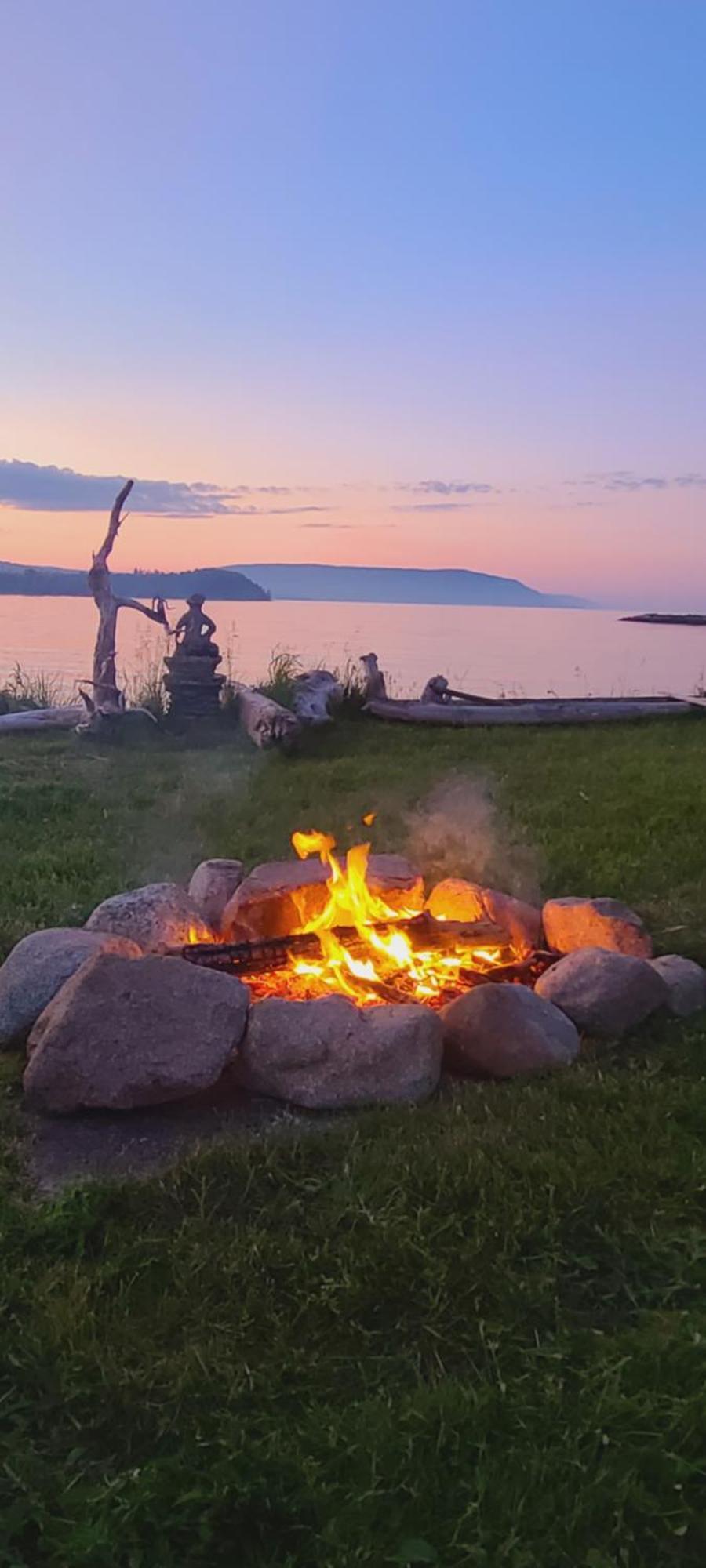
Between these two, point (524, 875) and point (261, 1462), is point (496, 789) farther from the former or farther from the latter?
point (261, 1462)

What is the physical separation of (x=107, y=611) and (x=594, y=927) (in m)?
10.1

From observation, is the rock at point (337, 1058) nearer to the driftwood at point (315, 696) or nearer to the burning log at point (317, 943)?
the burning log at point (317, 943)

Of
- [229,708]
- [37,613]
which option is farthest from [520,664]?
[37,613]

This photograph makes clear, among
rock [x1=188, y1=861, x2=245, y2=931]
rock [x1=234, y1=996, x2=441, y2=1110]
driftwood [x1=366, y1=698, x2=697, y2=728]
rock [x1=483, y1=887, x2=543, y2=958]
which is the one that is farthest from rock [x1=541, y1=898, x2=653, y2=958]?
driftwood [x1=366, y1=698, x2=697, y2=728]

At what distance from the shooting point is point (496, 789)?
9.33 m

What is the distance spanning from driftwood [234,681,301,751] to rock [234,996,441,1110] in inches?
308

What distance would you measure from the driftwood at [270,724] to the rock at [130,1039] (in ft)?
25.8

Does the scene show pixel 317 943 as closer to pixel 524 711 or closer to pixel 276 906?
pixel 276 906

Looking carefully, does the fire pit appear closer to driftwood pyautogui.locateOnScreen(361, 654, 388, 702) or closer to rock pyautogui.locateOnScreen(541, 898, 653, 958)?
rock pyautogui.locateOnScreen(541, 898, 653, 958)

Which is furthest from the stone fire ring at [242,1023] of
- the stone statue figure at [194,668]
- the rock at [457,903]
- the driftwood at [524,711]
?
the stone statue figure at [194,668]

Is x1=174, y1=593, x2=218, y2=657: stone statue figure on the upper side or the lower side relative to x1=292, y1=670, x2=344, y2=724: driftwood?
upper

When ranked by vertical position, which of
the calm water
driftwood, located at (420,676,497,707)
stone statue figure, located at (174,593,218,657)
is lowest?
the calm water

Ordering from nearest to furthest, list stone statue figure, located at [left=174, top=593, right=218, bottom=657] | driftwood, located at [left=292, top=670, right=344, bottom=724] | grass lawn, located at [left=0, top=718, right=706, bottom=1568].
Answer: grass lawn, located at [left=0, top=718, right=706, bottom=1568] → driftwood, located at [left=292, top=670, right=344, bottom=724] → stone statue figure, located at [left=174, top=593, right=218, bottom=657]

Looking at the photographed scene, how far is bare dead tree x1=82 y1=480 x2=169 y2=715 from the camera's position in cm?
1307
